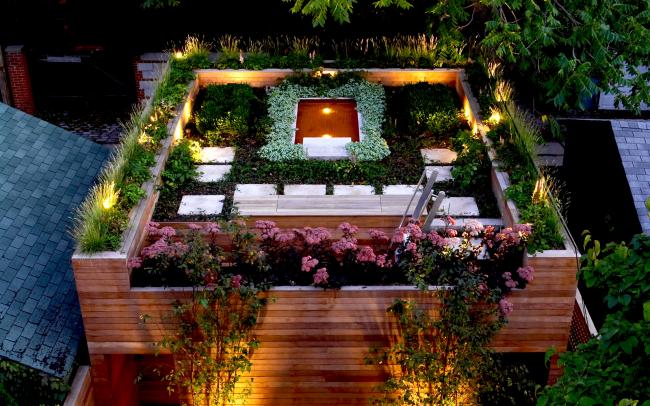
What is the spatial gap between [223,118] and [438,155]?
273 cm

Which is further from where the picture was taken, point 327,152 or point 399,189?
point 327,152

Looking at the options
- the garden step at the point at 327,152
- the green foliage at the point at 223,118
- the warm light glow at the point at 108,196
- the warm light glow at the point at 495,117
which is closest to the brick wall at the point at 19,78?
the green foliage at the point at 223,118

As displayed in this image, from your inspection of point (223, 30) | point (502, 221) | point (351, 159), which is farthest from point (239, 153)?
point (223, 30)

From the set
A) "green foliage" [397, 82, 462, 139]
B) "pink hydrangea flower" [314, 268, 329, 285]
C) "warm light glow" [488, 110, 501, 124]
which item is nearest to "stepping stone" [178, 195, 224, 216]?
"pink hydrangea flower" [314, 268, 329, 285]

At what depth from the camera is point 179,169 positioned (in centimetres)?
829

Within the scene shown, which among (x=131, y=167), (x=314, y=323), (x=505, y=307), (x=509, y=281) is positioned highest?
(x=131, y=167)

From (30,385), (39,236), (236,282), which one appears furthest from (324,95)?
(30,385)

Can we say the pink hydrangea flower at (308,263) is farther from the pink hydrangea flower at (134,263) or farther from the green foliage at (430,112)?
the green foliage at (430,112)

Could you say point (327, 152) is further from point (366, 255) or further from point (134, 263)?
point (134, 263)

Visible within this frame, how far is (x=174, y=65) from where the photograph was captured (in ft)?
35.0

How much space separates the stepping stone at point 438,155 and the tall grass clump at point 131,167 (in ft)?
10.1

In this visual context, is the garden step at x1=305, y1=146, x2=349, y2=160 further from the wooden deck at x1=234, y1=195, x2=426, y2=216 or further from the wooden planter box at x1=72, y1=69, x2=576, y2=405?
the wooden planter box at x1=72, y1=69, x2=576, y2=405

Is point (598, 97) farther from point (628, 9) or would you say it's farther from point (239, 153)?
point (239, 153)

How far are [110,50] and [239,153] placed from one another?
6394 mm
